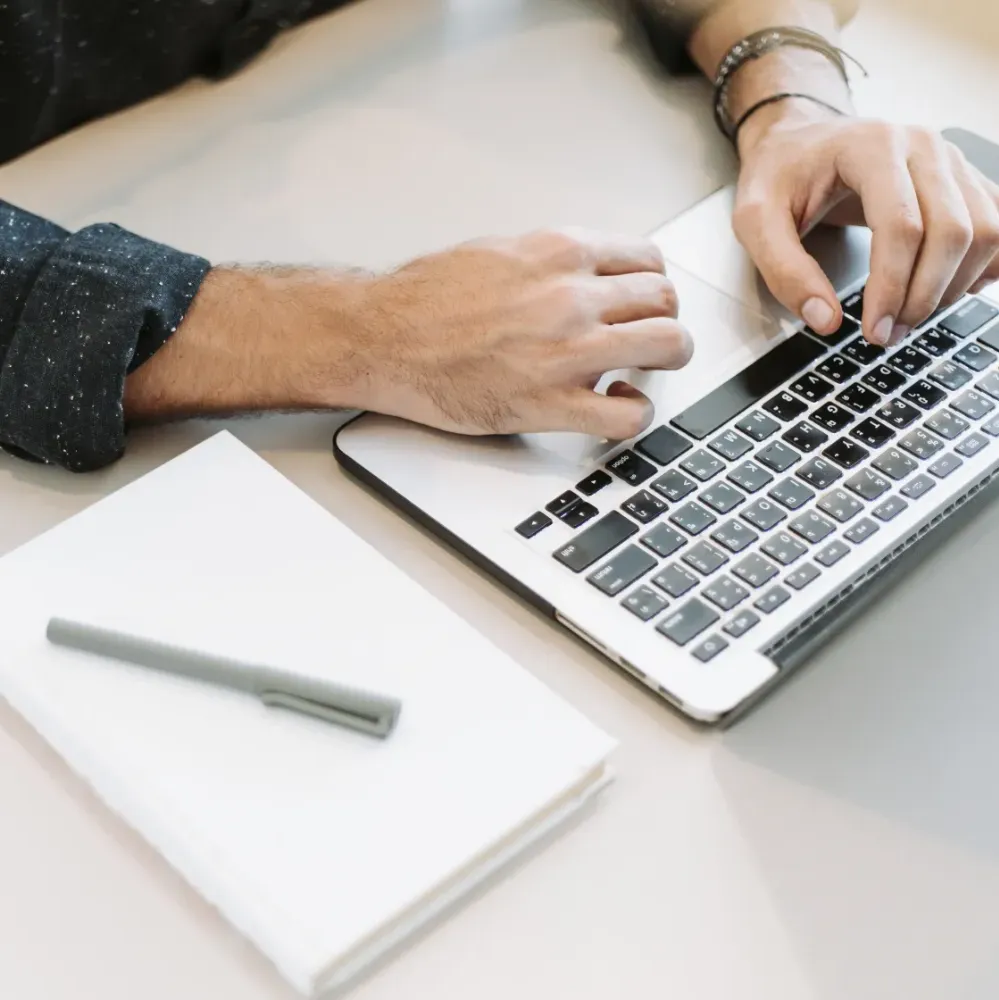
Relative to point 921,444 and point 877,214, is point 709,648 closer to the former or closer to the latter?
point 921,444

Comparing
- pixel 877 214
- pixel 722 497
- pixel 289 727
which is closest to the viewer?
pixel 289 727

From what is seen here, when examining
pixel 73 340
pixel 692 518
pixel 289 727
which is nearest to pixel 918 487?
pixel 692 518

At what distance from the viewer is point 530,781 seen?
1.58 feet

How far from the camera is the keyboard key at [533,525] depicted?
0.58 m

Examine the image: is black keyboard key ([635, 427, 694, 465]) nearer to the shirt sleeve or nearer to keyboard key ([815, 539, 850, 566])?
keyboard key ([815, 539, 850, 566])

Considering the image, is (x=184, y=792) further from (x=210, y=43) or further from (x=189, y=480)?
(x=210, y=43)

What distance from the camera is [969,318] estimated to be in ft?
2.33

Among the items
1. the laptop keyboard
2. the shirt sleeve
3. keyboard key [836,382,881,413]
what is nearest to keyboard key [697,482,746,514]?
the laptop keyboard

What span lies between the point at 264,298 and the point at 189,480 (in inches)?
5.5

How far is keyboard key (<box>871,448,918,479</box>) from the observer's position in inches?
24.0

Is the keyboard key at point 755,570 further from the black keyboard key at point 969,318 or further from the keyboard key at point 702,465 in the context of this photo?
the black keyboard key at point 969,318

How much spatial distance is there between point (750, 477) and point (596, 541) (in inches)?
3.6

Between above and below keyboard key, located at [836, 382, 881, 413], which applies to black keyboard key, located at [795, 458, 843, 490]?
below

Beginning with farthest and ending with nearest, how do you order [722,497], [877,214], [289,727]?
[877,214]
[722,497]
[289,727]
